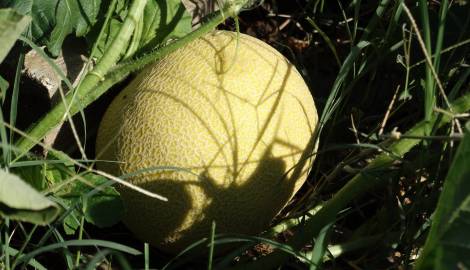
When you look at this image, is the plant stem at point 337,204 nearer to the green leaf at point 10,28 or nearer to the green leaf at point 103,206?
the green leaf at point 103,206

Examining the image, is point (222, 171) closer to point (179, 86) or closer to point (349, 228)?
point (179, 86)

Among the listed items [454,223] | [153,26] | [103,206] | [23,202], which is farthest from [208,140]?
[454,223]

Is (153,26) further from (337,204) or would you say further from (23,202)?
(23,202)

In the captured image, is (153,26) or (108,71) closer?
(108,71)

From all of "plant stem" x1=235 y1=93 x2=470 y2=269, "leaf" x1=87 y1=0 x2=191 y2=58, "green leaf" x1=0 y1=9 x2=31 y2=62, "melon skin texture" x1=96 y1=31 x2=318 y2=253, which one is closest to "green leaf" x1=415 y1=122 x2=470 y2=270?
"plant stem" x1=235 y1=93 x2=470 y2=269

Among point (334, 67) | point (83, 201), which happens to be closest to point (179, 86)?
point (83, 201)

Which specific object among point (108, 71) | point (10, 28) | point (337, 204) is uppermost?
point (10, 28)
